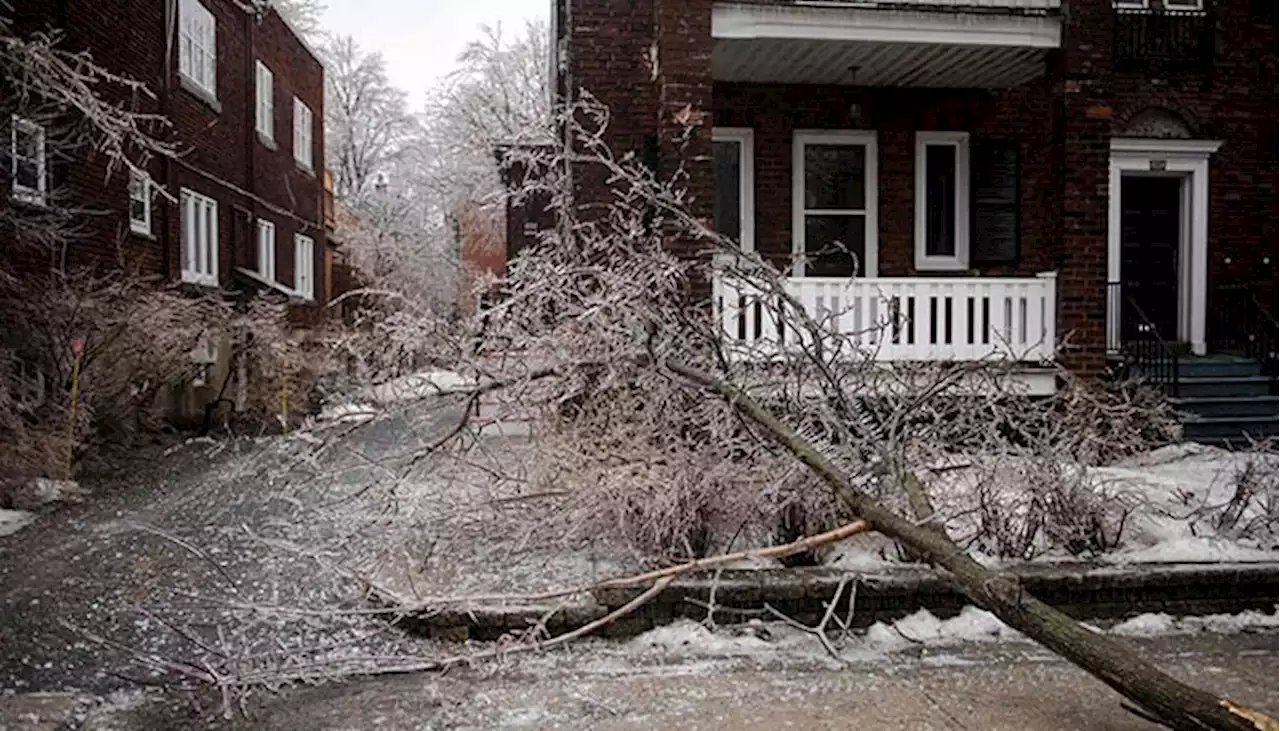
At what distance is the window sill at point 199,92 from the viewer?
17109 millimetres

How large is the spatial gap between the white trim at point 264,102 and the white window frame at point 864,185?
12.9 m

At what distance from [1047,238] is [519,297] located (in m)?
6.52

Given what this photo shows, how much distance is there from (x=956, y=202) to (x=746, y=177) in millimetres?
2647

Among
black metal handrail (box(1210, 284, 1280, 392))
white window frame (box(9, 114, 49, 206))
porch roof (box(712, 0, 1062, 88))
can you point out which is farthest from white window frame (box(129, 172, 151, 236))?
black metal handrail (box(1210, 284, 1280, 392))

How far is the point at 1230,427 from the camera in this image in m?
11.4

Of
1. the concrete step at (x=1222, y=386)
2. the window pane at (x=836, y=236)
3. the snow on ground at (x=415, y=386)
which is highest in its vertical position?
the window pane at (x=836, y=236)

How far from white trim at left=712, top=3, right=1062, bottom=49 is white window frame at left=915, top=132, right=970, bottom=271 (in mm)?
2692

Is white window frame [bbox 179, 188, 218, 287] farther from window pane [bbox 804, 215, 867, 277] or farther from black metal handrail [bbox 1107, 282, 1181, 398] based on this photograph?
black metal handrail [bbox 1107, 282, 1181, 398]

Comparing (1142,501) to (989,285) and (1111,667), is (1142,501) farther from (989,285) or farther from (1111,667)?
(989,285)

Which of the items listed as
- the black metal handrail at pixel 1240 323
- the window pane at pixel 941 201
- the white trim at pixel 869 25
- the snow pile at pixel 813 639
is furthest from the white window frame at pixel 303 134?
the snow pile at pixel 813 639

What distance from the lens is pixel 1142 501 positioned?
7.11 metres

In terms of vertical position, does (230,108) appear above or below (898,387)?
above

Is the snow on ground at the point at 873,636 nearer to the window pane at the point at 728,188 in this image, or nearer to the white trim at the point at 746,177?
the white trim at the point at 746,177

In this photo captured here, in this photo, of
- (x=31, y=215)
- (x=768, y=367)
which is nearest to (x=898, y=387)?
(x=768, y=367)
